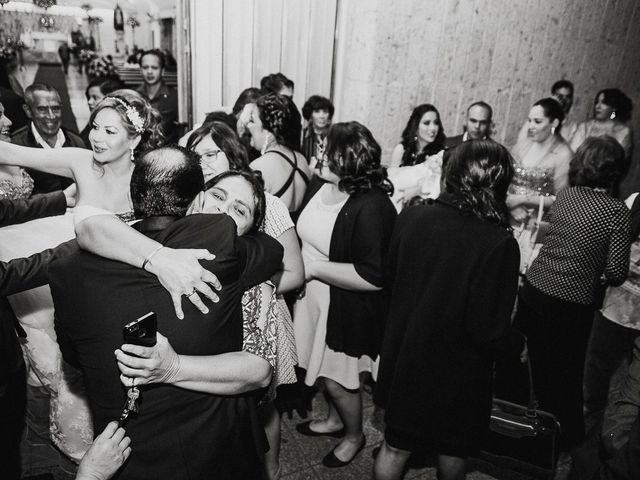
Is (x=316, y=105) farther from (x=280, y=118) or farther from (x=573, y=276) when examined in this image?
(x=573, y=276)

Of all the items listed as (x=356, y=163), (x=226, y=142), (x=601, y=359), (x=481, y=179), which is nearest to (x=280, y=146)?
(x=226, y=142)

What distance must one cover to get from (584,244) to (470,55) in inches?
155

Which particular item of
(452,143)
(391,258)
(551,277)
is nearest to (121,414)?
(391,258)

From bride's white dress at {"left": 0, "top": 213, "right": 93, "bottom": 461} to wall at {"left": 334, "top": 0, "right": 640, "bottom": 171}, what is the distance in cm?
355

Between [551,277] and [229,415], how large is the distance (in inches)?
87.7

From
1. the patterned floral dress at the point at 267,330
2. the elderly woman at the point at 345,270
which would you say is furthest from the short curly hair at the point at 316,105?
the patterned floral dress at the point at 267,330

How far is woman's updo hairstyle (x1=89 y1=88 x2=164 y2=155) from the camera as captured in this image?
2398 millimetres

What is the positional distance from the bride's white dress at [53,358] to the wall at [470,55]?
355 centimetres

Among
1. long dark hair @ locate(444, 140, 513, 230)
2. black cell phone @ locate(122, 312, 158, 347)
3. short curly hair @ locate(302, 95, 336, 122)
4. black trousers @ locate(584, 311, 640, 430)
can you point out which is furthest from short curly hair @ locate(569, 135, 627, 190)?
short curly hair @ locate(302, 95, 336, 122)

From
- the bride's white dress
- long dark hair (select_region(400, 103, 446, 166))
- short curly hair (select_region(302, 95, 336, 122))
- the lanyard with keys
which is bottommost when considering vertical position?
the bride's white dress

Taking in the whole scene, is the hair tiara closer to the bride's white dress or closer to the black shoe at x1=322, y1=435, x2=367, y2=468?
the bride's white dress

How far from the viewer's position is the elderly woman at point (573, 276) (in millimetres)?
2668

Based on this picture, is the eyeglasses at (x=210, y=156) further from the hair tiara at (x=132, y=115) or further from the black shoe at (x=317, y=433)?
the black shoe at (x=317, y=433)

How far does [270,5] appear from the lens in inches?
197
